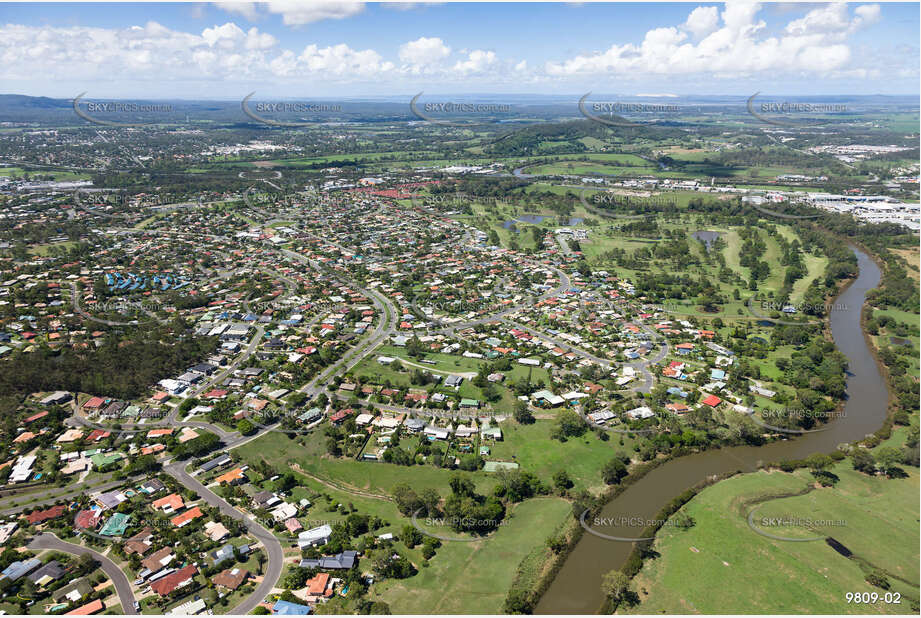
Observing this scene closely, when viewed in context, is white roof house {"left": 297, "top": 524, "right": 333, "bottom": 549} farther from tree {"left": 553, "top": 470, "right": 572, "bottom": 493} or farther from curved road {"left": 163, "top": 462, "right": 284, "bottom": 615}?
tree {"left": 553, "top": 470, "right": 572, "bottom": 493}

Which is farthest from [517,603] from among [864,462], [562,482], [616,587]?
[864,462]

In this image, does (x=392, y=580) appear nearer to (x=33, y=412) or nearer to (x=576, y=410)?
(x=576, y=410)

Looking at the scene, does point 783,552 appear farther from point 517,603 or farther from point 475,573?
point 475,573

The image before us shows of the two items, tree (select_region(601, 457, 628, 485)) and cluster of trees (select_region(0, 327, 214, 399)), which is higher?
cluster of trees (select_region(0, 327, 214, 399))

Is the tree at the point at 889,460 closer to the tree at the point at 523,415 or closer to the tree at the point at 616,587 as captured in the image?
the tree at the point at 616,587

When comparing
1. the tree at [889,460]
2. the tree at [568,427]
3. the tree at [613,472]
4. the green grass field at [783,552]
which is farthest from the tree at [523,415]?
the tree at [889,460]

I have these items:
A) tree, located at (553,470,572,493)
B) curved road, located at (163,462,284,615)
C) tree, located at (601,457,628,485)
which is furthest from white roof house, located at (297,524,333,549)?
tree, located at (601,457,628,485)
